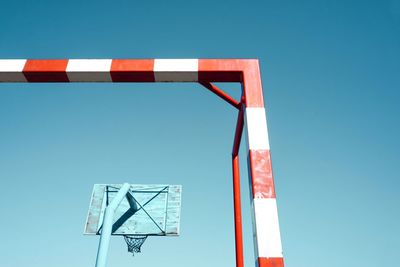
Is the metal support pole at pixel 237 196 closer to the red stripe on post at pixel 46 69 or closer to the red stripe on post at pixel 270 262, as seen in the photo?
the red stripe on post at pixel 270 262

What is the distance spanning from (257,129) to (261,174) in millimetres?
266

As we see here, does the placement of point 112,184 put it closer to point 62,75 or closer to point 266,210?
point 62,75

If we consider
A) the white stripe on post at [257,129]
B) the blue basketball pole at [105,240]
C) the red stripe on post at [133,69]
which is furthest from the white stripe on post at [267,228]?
the blue basketball pole at [105,240]

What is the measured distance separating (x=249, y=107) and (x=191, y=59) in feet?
1.85

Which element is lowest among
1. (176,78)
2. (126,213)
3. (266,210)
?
(266,210)

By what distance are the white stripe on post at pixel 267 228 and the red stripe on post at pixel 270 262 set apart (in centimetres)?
1

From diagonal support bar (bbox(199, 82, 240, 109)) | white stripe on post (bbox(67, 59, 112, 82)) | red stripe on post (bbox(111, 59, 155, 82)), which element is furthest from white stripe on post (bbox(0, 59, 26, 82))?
diagonal support bar (bbox(199, 82, 240, 109))

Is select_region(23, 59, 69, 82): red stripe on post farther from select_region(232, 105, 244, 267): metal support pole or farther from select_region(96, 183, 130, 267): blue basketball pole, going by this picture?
select_region(96, 183, 130, 267): blue basketball pole

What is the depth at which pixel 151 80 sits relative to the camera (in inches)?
76.4

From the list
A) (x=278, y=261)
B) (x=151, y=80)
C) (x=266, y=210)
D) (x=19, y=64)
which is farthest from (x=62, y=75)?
(x=278, y=261)

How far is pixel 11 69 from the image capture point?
6.20 feet

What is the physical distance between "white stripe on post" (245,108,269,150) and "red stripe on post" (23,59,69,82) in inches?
51.0

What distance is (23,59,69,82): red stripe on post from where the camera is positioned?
1.89m

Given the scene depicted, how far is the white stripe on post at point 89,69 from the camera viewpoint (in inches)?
74.2
